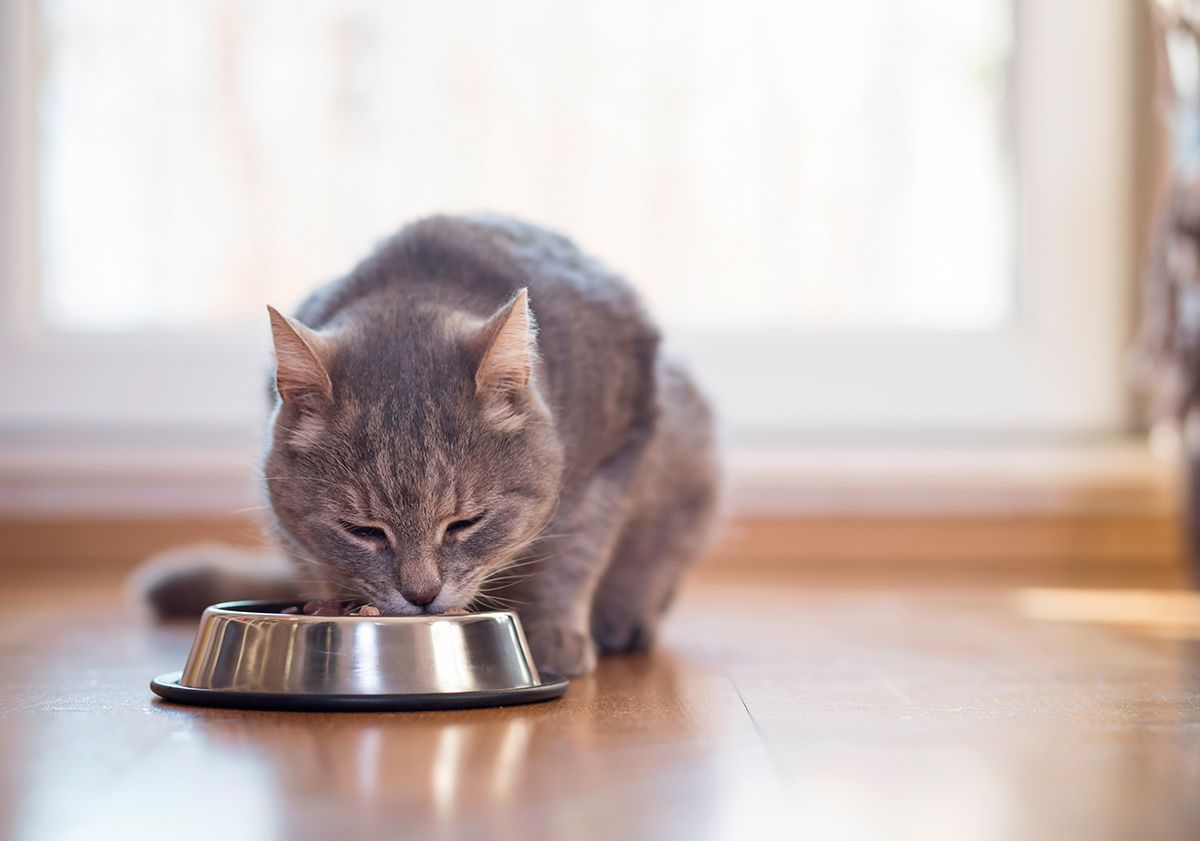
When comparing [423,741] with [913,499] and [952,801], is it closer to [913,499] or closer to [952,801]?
[952,801]

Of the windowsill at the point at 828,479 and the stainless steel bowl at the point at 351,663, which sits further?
the windowsill at the point at 828,479

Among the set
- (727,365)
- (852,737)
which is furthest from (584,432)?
(727,365)

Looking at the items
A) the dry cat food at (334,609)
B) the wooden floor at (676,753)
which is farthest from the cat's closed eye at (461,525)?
the wooden floor at (676,753)

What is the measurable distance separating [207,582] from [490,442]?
2.95ft

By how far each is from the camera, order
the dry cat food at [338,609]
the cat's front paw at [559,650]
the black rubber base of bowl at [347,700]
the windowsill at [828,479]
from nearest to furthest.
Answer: the black rubber base of bowl at [347,700], the dry cat food at [338,609], the cat's front paw at [559,650], the windowsill at [828,479]

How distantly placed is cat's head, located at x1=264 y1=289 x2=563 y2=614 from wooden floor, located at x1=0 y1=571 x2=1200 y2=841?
0.67ft

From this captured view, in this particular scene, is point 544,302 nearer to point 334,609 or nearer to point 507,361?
point 507,361

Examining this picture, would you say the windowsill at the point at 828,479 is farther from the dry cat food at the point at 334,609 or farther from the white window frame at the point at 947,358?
the dry cat food at the point at 334,609

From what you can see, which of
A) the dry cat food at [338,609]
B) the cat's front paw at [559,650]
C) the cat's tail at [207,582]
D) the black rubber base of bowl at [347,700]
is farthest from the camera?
the cat's tail at [207,582]

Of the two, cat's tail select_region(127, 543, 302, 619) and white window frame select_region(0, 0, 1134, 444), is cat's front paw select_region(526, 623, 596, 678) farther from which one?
white window frame select_region(0, 0, 1134, 444)

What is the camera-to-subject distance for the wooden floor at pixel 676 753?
3.12 feet

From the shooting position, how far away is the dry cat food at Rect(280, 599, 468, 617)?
148 centimetres

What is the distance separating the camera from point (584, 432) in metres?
1.80

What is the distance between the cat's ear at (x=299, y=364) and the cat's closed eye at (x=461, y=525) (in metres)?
0.19
